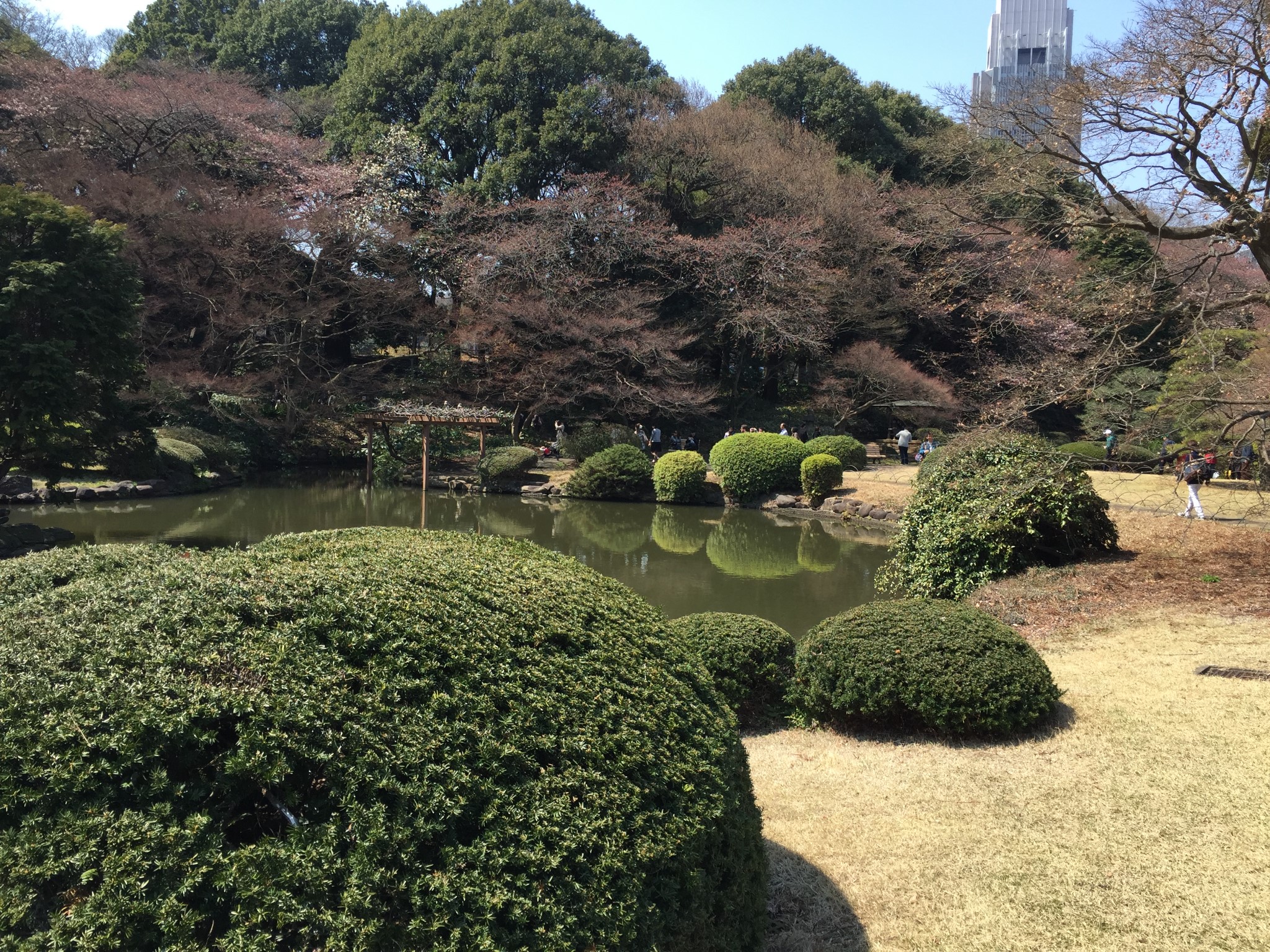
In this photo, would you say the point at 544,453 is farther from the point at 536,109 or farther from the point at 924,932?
the point at 924,932

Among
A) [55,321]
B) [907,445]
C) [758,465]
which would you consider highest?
[55,321]

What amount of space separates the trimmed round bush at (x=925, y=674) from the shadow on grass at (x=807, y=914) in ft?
6.54

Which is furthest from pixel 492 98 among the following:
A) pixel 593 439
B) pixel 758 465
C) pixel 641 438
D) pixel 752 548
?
pixel 752 548

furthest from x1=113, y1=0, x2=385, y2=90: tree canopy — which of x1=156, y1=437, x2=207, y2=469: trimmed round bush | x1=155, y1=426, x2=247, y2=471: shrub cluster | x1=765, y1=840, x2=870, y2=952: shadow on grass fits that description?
x1=765, y1=840, x2=870, y2=952: shadow on grass

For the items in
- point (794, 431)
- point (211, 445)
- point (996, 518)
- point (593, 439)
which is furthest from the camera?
point (794, 431)

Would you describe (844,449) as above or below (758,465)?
Result: above

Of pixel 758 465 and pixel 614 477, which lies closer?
pixel 758 465

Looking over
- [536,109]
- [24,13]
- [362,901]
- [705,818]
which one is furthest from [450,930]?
[24,13]

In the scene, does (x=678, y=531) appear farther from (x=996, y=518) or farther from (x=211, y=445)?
(x=211, y=445)

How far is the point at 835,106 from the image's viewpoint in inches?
1308

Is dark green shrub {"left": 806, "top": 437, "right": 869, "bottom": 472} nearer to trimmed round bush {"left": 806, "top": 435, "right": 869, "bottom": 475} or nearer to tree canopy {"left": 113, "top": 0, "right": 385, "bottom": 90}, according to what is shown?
trimmed round bush {"left": 806, "top": 435, "right": 869, "bottom": 475}

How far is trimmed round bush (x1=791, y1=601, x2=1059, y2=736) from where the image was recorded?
5582 mm

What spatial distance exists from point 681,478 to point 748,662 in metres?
15.4

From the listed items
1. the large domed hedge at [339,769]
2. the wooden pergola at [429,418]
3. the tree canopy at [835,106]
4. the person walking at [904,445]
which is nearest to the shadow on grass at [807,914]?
the large domed hedge at [339,769]
